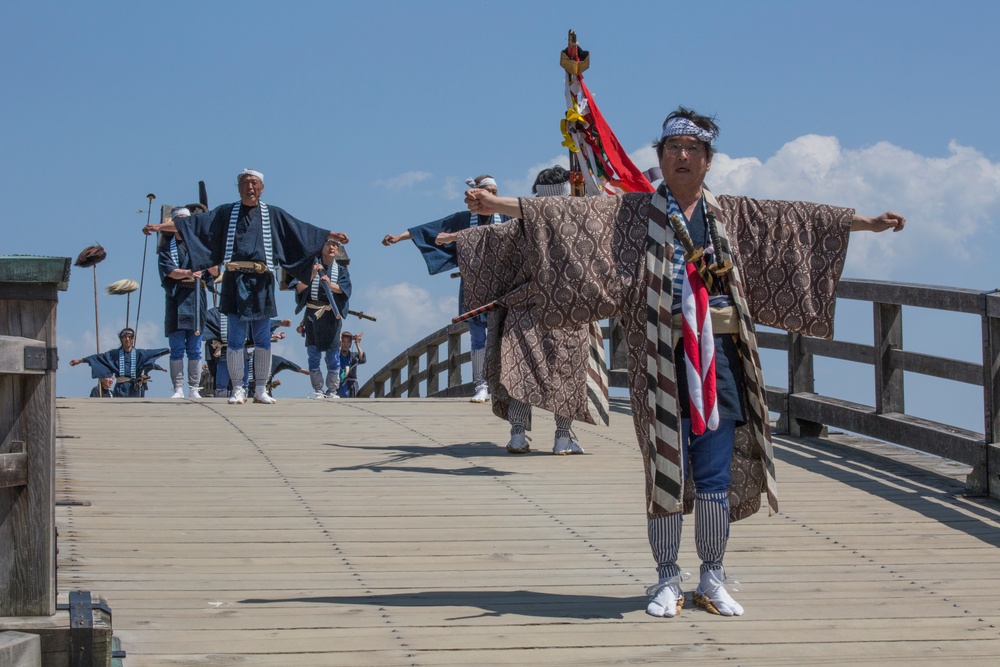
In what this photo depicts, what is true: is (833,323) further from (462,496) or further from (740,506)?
(462,496)

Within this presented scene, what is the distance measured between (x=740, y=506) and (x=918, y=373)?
3.24 meters

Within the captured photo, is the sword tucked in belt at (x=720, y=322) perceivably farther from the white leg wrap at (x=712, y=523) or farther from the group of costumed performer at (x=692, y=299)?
the white leg wrap at (x=712, y=523)

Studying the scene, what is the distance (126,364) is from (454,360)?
4.31 metres

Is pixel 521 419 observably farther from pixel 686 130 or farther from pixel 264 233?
pixel 686 130

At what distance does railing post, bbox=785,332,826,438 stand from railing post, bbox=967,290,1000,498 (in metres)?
2.19

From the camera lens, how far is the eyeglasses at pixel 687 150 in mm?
4277

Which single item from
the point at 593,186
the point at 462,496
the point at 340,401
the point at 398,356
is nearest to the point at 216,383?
the point at 398,356

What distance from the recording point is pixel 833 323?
4.64 meters

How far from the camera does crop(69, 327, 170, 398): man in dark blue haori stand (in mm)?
16859

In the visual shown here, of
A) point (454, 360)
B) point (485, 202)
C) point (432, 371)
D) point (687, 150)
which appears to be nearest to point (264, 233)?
point (454, 360)

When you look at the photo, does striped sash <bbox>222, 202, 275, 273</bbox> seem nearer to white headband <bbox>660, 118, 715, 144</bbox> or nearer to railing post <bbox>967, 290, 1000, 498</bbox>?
railing post <bbox>967, 290, 1000, 498</bbox>

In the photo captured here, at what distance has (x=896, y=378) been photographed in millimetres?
7723

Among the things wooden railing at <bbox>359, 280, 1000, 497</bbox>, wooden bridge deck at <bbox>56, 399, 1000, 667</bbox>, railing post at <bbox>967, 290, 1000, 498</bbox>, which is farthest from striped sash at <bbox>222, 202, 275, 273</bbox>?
railing post at <bbox>967, 290, 1000, 498</bbox>

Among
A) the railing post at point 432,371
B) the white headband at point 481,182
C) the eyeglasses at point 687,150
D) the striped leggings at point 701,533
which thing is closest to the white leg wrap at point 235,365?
the white headband at point 481,182
